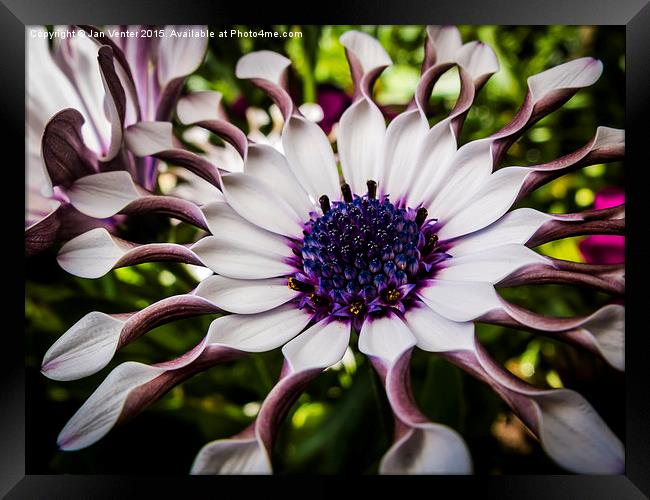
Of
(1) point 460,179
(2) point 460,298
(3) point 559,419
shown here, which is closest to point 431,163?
(1) point 460,179

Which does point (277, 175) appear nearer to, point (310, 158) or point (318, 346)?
point (310, 158)

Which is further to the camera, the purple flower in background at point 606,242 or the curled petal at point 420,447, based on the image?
the purple flower in background at point 606,242

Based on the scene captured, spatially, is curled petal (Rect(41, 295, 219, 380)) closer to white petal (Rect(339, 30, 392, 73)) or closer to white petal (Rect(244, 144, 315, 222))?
white petal (Rect(244, 144, 315, 222))

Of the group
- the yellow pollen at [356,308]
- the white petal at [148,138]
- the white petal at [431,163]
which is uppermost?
the white petal at [148,138]

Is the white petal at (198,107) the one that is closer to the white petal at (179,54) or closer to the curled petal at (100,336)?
the white petal at (179,54)

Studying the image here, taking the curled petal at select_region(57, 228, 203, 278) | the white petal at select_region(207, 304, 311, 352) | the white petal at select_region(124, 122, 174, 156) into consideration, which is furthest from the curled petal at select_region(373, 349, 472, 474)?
the white petal at select_region(124, 122, 174, 156)
